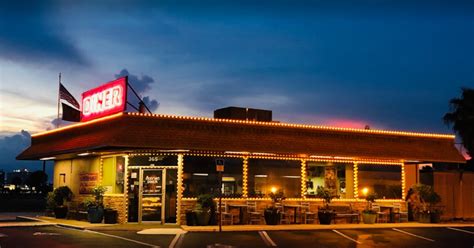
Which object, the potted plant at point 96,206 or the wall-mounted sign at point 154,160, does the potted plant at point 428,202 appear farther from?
the potted plant at point 96,206

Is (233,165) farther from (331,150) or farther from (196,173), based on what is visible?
(331,150)

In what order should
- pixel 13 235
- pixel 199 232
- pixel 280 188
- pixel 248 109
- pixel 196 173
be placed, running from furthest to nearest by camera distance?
1. pixel 248 109
2. pixel 280 188
3. pixel 196 173
4. pixel 199 232
5. pixel 13 235

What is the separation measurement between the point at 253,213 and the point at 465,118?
17.2 m

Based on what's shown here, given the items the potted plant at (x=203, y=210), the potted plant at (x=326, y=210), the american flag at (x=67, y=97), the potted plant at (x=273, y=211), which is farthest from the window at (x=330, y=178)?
the american flag at (x=67, y=97)

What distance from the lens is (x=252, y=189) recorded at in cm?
2683

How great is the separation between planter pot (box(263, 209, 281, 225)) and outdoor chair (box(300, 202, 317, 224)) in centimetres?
174

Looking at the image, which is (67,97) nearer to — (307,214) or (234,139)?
(234,139)

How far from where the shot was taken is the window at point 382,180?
2959cm

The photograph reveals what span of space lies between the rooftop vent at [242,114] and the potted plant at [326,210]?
507cm

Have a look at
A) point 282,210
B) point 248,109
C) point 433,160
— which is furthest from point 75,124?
point 433,160

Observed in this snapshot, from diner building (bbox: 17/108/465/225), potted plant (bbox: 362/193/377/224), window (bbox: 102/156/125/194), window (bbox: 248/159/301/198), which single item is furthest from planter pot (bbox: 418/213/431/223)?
window (bbox: 102/156/125/194)

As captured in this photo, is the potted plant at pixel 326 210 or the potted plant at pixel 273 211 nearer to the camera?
the potted plant at pixel 273 211

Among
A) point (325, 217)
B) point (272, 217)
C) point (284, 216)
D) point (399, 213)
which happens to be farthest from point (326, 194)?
point (399, 213)

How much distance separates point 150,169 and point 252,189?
4715 mm
